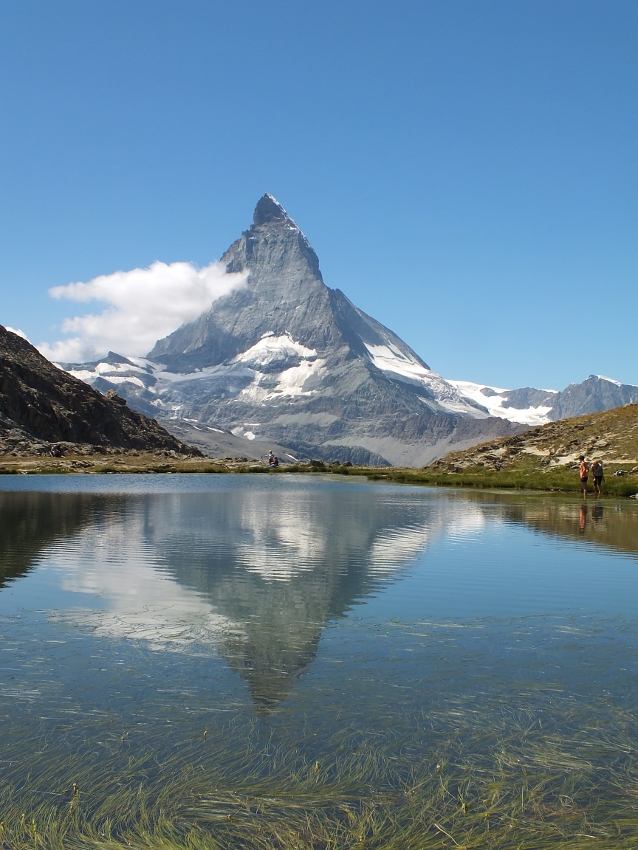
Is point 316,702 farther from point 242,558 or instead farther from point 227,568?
point 242,558

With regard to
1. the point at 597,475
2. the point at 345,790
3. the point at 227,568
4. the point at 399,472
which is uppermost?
the point at 399,472

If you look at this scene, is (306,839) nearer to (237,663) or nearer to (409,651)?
(237,663)

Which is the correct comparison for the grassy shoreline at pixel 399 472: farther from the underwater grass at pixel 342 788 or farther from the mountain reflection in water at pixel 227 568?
the underwater grass at pixel 342 788

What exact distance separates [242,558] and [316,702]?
13.5 m

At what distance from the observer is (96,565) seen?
22281mm

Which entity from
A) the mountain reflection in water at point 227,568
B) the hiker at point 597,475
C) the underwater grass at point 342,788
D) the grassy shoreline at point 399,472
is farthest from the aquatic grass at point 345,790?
the grassy shoreline at point 399,472

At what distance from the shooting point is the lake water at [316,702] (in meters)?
7.88

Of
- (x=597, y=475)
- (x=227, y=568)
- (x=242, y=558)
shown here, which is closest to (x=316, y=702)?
(x=227, y=568)

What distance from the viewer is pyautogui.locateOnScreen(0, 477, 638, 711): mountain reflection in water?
1466cm

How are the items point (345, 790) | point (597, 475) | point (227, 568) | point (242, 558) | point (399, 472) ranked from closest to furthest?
point (345, 790)
point (227, 568)
point (242, 558)
point (597, 475)
point (399, 472)

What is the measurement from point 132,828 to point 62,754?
6.27 feet

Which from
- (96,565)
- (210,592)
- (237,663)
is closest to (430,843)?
(237,663)

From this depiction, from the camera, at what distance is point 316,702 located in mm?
10938

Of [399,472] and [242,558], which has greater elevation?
[399,472]
